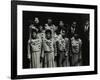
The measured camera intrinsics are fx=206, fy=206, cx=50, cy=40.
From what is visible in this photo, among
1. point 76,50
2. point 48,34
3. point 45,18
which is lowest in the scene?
point 76,50

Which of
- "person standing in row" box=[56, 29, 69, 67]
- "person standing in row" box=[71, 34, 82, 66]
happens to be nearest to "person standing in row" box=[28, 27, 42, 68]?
"person standing in row" box=[56, 29, 69, 67]

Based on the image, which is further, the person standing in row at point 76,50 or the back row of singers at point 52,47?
the person standing in row at point 76,50

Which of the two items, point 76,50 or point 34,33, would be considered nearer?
point 34,33

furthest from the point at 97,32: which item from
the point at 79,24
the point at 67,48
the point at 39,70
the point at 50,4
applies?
the point at 39,70

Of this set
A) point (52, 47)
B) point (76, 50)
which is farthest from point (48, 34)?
point (76, 50)

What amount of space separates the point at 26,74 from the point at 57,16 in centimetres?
54

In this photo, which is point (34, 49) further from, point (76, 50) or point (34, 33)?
point (76, 50)

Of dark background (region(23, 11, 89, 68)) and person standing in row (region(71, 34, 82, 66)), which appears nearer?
dark background (region(23, 11, 89, 68))

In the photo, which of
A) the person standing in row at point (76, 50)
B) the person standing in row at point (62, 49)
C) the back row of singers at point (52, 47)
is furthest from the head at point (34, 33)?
the person standing in row at point (76, 50)

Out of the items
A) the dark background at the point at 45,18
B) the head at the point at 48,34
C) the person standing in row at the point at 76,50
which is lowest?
the person standing in row at the point at 76,50

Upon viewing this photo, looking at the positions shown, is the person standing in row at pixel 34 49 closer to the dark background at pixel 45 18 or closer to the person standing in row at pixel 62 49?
the dark background at pixel 45 18

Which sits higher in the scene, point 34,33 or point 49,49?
point 34,33

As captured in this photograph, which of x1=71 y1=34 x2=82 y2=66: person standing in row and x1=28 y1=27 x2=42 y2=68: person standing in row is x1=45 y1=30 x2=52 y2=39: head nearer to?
x1=28 y1=27 x2=42 y2=68: person standing in row

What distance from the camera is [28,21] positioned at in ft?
5.46
